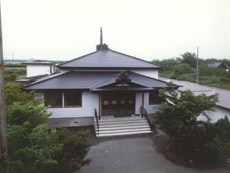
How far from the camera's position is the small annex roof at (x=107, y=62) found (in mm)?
18125

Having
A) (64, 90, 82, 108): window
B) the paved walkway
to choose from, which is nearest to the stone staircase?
the paved walkway

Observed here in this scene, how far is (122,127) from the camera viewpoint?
46.5ft

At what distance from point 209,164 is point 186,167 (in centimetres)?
126

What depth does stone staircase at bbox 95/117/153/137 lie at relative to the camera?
1361cm

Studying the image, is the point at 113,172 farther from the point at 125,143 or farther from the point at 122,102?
the point at 122,102

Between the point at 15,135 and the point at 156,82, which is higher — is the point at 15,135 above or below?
below

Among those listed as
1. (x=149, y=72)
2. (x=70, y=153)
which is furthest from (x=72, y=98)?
(x=149, y=72)

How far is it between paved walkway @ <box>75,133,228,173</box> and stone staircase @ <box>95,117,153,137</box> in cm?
83

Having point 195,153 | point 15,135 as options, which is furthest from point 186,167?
point 15,135

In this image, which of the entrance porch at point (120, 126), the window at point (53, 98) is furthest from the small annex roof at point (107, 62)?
the entrance porch at point (120, 126)

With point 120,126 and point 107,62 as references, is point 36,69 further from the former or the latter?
point 120,126

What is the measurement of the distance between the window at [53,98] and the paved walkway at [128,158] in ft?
17.7

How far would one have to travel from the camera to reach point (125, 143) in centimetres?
1201

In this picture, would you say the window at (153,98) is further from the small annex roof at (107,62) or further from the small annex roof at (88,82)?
the small annex roof at (107,62)
